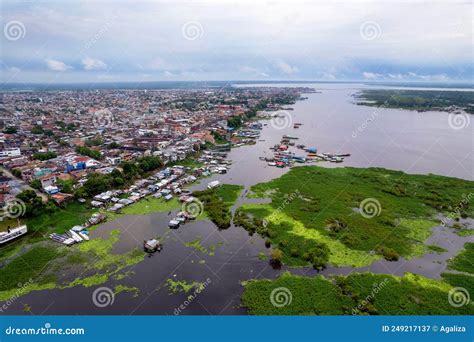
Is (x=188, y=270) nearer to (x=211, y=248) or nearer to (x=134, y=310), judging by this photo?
(x=211, y=248)

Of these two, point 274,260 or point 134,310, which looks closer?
point 134,310

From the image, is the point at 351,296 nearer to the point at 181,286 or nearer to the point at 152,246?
the point at 181,286

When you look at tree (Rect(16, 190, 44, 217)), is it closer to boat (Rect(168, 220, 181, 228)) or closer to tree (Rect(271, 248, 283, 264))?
boat (Rect(168, 220, 181, 228))

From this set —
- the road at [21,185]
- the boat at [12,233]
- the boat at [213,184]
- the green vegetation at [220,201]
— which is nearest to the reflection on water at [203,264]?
the green vegetation at [220,201]

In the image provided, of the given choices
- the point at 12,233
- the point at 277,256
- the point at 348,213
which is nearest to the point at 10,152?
the point at 12,233

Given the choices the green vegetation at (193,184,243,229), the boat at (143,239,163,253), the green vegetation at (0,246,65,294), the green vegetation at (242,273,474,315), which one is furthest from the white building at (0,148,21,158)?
the green vegetation at (242,273,474,315)

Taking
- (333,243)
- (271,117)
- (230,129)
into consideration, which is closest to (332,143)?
(230,129)

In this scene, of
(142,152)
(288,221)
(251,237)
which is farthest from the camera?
(142,152)
